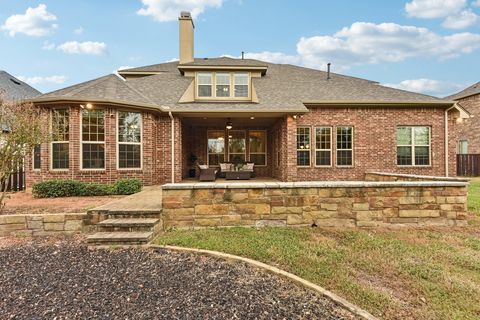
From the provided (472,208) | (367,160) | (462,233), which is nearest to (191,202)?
(462,233)

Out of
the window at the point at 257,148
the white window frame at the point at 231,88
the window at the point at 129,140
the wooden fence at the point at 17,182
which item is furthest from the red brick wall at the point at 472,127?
the wooden fence at the point at 17,182

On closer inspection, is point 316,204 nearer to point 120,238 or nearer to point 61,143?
point 120,238

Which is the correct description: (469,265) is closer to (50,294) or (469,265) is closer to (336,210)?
(336,210)

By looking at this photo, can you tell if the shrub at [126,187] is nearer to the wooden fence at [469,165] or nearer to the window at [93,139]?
the window at [93,139]

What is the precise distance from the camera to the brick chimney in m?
13.4

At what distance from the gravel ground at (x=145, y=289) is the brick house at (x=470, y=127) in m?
21.2

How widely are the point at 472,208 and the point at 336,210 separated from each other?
4.18 meters

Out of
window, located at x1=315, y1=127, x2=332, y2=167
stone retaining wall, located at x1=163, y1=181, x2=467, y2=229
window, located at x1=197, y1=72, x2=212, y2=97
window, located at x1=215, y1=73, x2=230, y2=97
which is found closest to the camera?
stone retaining wall, located at x1=163, y1=181, x2=467, y2=229

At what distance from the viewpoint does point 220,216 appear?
15.1ft

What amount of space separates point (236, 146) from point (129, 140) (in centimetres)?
568

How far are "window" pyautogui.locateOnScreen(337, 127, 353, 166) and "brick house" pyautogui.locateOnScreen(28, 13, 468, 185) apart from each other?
44 mm

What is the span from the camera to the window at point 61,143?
25.7 ft

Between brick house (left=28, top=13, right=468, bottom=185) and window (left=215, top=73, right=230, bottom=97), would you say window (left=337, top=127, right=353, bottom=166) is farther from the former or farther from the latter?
window (left=215, top=73, right=230, bottom=97)

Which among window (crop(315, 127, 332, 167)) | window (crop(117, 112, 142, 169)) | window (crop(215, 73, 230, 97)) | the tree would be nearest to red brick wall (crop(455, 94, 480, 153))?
window (crop(315, 127, 332, 167))
